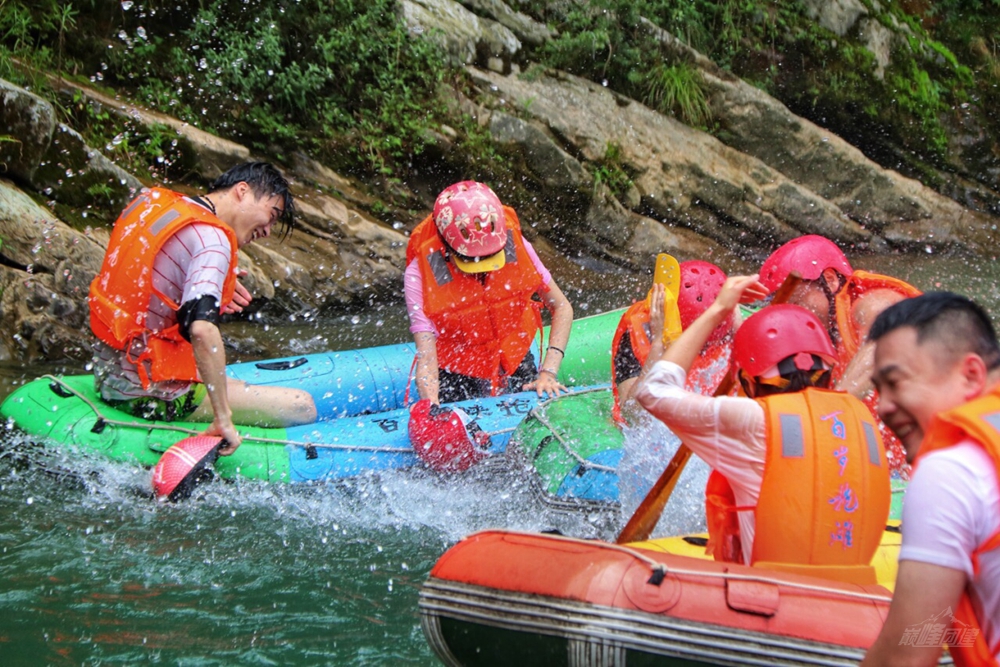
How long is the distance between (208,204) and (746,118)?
7944mm

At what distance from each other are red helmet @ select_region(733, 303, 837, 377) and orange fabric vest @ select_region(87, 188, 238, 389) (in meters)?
2.58

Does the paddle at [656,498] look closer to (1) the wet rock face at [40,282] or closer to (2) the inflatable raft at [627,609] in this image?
(2) the inflatable raft at [627,609]

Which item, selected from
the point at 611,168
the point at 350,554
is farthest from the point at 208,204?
the point at 611,168

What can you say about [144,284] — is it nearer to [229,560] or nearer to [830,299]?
[229,560]

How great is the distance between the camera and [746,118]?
36.3 ft

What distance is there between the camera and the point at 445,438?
4680 mm

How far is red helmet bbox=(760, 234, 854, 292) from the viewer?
419 centimetres

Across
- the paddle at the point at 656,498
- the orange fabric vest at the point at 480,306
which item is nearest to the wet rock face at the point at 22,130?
the orange fabric vest at the point at 480,306

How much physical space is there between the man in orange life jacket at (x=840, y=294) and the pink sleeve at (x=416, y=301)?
1751 mm

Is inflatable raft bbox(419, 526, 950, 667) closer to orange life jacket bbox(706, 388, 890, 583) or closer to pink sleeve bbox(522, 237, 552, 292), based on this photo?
orange life jacket bbox(706, 388, 890, 583)

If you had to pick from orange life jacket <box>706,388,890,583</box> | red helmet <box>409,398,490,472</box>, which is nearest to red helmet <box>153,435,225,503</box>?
red helmet <box>409,398,490,472</box>

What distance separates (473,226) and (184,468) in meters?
1.80

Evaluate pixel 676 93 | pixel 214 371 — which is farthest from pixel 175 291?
pixel 676 93

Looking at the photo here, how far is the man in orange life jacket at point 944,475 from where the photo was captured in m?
1.49
